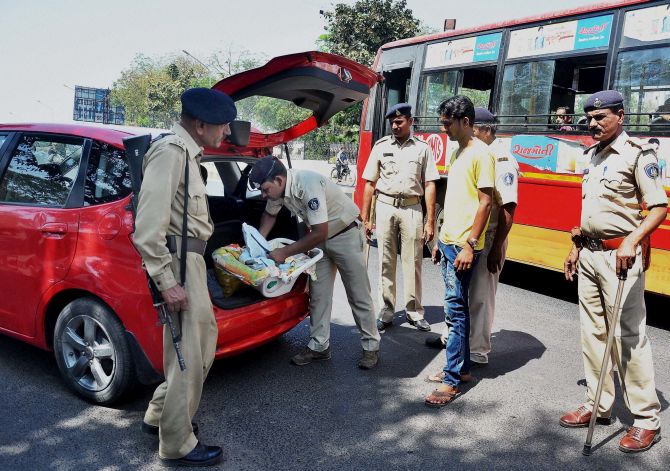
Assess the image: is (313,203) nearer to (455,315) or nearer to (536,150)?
(455,315)

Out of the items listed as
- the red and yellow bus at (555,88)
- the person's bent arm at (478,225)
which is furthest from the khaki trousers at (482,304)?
the red and yellow bus at (555,88)

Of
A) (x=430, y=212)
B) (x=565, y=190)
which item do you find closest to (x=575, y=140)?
(x=565, y=190)

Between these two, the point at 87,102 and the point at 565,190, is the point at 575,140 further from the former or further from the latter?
the point at 87,102

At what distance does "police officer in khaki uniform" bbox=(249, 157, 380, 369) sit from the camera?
373 cm

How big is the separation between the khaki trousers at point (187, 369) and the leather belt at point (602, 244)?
2092 mm

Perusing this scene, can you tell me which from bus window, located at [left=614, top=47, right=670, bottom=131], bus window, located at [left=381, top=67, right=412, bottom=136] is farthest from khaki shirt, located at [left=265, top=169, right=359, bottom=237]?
bus window, located at [left=381, top=67, right=412, bottom=136]

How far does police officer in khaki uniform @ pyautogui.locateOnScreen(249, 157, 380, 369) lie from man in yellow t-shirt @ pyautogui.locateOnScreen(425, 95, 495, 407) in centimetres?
67

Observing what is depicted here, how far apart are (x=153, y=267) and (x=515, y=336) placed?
3.48m

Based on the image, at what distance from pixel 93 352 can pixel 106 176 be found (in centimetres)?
100

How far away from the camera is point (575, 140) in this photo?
6168mm

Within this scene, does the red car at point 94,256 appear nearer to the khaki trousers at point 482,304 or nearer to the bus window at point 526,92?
the khaki trousers at point 482,304

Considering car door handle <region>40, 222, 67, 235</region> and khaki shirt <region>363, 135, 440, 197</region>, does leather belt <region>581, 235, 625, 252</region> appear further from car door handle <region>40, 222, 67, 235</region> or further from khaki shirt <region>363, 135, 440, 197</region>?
car door handle <region>40, 222, 67, 235</region>

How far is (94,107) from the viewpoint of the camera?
67.7 metres

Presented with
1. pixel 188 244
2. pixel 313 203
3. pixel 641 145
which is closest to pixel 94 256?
pixel 188 244
